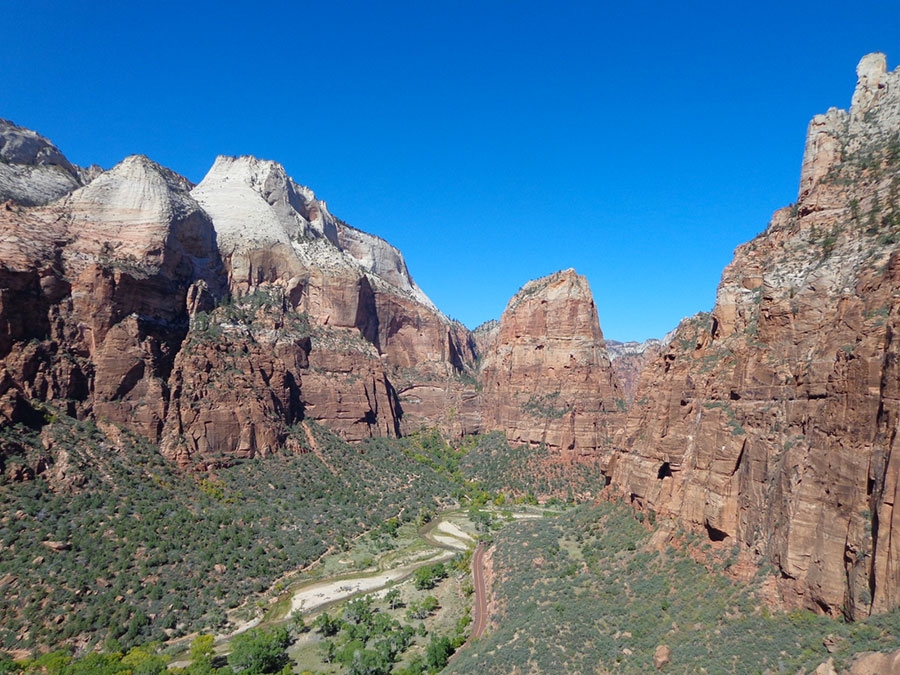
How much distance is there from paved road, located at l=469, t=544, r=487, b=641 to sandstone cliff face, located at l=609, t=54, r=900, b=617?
682 inches

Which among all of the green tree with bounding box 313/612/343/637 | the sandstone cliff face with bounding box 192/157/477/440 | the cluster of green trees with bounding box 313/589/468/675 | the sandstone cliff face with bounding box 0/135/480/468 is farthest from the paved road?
the sandstone cliff face with bounding box 192/157/477/440

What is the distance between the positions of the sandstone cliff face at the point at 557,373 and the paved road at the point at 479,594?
3406 centimetres

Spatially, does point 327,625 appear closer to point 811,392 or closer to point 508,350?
point 811,392

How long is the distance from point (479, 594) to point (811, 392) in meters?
35.5

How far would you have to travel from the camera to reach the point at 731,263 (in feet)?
144

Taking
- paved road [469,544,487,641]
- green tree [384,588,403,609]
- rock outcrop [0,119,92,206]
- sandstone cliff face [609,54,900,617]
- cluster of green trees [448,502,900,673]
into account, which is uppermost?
rock outcrop [0,119,92,206]

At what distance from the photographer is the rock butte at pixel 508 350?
25109 mm

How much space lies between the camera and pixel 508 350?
109 metres

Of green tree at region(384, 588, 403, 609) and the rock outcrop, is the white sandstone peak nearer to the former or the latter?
the rock outcrop

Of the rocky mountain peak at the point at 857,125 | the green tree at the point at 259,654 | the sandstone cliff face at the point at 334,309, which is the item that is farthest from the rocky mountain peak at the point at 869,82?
the sandstone cliff face at the point at 334,309

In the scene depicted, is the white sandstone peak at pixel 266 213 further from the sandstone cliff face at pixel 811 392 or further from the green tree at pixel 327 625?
the sandstone cliff face at pixel 811 392

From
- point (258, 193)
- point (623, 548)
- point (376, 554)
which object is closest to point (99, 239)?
point (258, 193)

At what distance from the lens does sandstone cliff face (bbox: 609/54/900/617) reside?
22.8m

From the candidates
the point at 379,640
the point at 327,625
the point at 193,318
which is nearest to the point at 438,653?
the point at 379,640
